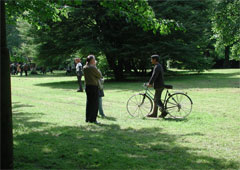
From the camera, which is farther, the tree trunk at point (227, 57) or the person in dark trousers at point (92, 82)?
the tree trunk at point (227, 57)

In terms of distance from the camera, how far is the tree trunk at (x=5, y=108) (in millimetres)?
4266

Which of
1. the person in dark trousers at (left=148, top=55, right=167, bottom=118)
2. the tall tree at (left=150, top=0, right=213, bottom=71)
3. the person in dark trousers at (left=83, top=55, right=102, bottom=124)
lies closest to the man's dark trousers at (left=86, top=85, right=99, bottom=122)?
the person in dark trousers at (left=83, top=55, right=102, bottom=124)

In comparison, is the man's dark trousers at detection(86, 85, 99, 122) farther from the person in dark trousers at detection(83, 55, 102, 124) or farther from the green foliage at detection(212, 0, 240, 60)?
the green foliage at detection(212, 0, 240, 60)

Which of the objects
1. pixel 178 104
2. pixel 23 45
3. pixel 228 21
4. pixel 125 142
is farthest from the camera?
pixel 23 45

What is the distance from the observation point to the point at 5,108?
14.2 feet

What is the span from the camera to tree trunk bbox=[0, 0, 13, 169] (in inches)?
168

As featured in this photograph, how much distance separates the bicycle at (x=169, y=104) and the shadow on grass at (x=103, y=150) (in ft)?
6.33

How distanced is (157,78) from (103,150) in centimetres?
417

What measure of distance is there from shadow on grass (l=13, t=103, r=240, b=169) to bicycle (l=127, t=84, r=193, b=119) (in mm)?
1929

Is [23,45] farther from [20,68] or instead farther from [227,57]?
[227,57]

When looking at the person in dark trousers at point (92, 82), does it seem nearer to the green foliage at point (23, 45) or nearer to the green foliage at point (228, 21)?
the green foliage at point (23, 45)

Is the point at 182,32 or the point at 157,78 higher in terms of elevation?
the point at 182,32

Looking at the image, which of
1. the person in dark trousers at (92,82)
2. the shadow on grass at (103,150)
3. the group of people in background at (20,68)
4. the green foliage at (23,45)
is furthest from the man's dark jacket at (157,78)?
the group of people in background at (20,68)

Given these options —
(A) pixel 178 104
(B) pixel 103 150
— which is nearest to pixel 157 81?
(A) pixel 178 104
